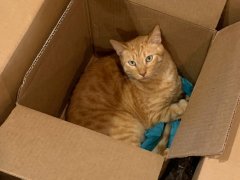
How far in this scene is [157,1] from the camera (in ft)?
4.01

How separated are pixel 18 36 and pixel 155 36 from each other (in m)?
0.49

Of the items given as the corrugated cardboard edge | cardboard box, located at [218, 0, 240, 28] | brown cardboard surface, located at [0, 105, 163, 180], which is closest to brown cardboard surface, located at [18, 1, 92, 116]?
the corrugated cardboard edge

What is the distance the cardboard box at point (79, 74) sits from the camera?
2.92 ft

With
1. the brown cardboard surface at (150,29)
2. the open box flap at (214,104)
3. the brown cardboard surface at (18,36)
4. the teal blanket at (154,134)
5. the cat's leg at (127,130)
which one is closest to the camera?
the open box flap at (214,104)

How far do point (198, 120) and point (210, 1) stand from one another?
17.2 inches

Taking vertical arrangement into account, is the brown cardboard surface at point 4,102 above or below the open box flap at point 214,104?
below

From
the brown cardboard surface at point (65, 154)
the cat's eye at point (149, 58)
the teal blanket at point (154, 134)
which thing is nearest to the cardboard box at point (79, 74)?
the brown cardboard surface at point (65, 154)

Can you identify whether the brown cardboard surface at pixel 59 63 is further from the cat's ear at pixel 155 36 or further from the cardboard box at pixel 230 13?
the cardboard box at pixel 230 13

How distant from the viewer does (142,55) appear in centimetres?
133

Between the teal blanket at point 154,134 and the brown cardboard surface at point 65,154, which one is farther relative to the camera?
the teal blanket at point 154,134

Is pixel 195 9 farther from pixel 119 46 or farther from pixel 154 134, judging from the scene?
pixel 154 134

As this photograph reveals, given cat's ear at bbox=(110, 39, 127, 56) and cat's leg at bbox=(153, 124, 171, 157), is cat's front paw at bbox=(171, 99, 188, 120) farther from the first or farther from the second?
cat's ear at bbox=(110, 39, 127, 56)

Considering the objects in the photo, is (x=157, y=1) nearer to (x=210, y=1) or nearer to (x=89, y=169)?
(x=210, y=1)

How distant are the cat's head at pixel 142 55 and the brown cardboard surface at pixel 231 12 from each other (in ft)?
0.85
